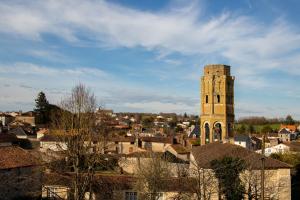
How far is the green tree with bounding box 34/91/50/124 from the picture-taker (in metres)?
83.6

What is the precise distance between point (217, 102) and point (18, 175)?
93.5 feet

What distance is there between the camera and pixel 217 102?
152 feet

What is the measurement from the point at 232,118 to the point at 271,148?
18.5m

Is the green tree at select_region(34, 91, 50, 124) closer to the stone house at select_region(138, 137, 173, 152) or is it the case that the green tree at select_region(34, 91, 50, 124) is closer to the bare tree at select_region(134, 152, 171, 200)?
the stone house at select_region(138, 137, 173, 152)

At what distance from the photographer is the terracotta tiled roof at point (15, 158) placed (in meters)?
23.3

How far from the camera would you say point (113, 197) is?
24.6 meters

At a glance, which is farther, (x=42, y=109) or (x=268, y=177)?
(x=42, y=109)

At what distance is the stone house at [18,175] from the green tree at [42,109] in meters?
58.4

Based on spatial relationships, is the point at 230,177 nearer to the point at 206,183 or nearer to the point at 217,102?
the point at 206,183

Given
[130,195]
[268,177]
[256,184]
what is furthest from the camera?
[130,195]

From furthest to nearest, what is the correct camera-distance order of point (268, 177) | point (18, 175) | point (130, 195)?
point (130, 195)
point (268, 177)
point (18, 175)

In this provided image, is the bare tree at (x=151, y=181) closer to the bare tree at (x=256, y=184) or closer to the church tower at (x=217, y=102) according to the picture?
the bare tree at (x=256, y=184)

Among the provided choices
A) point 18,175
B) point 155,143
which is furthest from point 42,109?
point 18,175

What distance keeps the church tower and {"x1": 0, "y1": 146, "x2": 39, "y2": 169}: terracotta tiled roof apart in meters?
25.6
